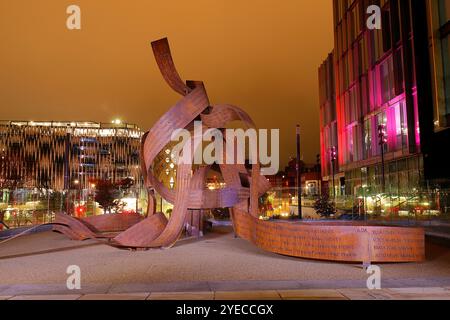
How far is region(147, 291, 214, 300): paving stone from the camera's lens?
696 cm

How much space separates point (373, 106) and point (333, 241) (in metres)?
35.5

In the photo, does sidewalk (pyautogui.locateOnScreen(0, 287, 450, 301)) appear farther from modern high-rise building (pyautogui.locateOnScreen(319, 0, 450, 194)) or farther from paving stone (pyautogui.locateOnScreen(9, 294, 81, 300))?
modern high-rise building (pyautogui.locateOnScreen(319, 0, 450, 194))

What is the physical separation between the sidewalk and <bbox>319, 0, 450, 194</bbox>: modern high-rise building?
21368 millimetres

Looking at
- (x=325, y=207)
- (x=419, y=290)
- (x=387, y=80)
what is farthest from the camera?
(x=387, y=80)

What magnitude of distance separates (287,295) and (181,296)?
170cm

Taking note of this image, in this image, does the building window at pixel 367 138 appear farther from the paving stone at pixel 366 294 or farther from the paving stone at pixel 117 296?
the paving stone at pixel 117 296

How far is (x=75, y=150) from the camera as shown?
11056 cm

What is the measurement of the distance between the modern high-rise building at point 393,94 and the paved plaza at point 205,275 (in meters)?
19.1

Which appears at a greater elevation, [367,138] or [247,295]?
[367,138]

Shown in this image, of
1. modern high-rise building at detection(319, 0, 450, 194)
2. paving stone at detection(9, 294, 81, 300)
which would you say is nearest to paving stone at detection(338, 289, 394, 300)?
paving stone at detection(9, 294, 81, 300)

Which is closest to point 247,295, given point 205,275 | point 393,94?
point 205,275

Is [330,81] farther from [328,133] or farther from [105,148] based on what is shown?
[105,148]

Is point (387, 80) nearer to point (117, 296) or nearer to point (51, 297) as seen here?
point (117, 296)

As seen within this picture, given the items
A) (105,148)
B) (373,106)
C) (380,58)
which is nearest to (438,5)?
(380,58)
